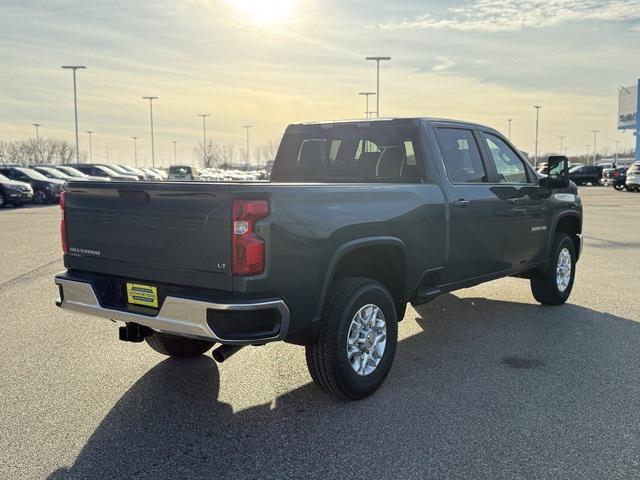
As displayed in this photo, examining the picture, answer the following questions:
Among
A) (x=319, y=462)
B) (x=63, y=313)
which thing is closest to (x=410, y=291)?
(x=319, y=462)

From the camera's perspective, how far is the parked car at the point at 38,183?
27.7 metres

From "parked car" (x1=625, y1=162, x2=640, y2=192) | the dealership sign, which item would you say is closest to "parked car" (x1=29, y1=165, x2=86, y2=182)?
"parked car" (x1=625, y1=162, x2=640, y2=192)

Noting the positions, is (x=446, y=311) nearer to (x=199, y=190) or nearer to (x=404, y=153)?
(x=404, y=153)

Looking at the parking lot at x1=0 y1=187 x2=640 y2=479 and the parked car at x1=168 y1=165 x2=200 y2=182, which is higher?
the parked car at x1=168 y1=165 x2=200 y2=182

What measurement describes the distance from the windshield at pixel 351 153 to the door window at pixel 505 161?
116cm

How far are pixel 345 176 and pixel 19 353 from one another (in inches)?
127

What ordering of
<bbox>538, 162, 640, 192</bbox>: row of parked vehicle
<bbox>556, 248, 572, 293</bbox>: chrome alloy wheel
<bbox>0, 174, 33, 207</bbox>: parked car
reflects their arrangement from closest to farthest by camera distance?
<bbox>556, 248, 572, 293</bbox>: chrome alloy wheel → <bbox>0, 174, 33, 207</bbox>: parked car → <bbox>538, 162, 640, 192</bbox>: row of parked vehicle

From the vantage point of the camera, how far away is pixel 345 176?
5668 millimetres

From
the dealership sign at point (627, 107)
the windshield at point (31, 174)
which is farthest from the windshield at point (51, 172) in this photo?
the dealership sign at point (627, 107)

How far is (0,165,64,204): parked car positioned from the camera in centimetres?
2766

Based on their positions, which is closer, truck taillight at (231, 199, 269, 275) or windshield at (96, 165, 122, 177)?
truck taillight at (231, 199, 269, 275)

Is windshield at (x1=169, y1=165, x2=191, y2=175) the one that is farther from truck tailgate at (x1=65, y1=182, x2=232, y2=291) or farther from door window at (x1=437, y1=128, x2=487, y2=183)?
truck tailgate at (x1=65, y1=182, x2=232, y2=291)

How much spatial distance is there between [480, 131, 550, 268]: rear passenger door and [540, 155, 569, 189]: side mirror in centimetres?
12

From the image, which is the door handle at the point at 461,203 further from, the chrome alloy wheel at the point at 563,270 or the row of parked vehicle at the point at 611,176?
the row of parked vehicle at the point at 611,176
